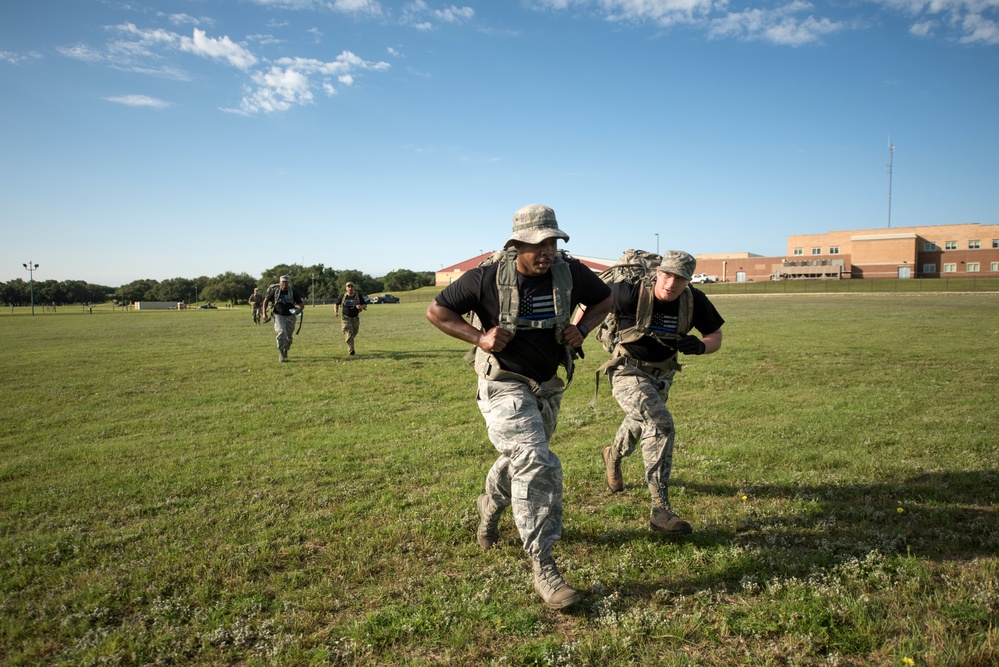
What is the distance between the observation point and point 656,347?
539 cm

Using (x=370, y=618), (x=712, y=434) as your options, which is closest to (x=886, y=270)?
(x=712, y=434)

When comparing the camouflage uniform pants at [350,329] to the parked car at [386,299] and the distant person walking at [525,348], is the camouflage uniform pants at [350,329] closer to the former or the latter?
the distant person walking at [525,348]

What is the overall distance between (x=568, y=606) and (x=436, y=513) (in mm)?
1916

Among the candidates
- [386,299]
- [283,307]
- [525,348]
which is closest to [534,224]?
[525,348]

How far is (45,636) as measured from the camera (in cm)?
350

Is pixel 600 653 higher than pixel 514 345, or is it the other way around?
pixel 514 345

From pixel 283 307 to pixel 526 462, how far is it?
44.4ft

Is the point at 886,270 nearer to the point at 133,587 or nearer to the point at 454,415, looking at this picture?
the point at 454,415

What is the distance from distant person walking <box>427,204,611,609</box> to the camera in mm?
3891

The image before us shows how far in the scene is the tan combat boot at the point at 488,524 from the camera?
4488mm

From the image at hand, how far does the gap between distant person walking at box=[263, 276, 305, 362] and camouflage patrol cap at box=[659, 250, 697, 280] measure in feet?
41.3

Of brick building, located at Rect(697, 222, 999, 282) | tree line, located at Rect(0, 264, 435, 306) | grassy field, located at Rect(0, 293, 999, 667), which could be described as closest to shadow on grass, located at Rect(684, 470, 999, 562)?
grassy field, located at Rect(0, 293, 999, 667)

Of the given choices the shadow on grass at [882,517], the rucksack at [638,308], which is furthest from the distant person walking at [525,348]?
the shadow on grass at [882,517]

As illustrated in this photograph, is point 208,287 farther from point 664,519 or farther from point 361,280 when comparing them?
point 664,519
